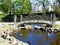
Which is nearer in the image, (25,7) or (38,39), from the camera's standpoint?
(38,39)

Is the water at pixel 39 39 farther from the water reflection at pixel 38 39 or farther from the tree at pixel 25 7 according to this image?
the tree at pixel 25 7

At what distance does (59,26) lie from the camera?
60.0m

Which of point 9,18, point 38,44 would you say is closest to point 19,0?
point 9,18

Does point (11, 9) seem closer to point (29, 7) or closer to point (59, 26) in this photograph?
point (29, 7)

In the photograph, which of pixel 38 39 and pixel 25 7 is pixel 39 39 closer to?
pixel 38 39

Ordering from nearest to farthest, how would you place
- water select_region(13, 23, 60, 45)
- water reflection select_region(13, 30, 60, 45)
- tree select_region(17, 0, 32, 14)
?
water select_region(13, 23, 60, 45), water reflection select_region(13, 30, 60, 45), tree select_region(17, 0, 32, 14)

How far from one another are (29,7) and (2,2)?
408 inches

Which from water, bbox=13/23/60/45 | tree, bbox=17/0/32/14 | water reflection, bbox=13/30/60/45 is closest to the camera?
water, bbox=13/23/60/45

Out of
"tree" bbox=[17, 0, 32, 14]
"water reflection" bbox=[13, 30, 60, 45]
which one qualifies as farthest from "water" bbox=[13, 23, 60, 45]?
"tree" bbox=[17, 0, 32, 14]

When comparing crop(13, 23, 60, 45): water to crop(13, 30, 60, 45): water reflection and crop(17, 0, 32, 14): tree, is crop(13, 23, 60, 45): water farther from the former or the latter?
crop(17, 0, 32, 14): tree

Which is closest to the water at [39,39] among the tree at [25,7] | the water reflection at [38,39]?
the water reflection at [38,39]

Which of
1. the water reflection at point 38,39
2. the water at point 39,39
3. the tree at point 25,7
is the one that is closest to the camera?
the water at point 39,39

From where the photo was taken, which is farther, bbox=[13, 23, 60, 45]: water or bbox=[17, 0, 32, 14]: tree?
bbox=[17, 0, 32, 14]: tree

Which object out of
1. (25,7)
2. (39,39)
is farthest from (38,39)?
(25,7)
